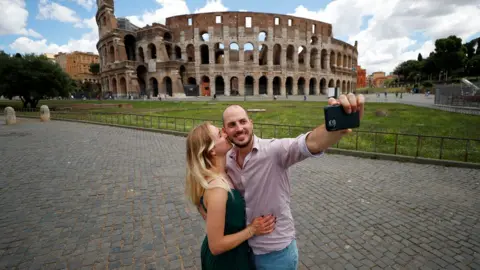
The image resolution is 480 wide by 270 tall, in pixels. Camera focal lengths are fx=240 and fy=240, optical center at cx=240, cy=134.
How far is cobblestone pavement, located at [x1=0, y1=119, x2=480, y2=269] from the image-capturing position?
323 centimetres

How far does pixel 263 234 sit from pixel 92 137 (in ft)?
40.7

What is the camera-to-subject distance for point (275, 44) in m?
47.8

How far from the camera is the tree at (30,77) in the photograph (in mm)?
24469

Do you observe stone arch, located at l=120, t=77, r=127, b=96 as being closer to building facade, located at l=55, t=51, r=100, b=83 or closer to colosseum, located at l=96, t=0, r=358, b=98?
colosseum, located at l=96, t=0, r=358, b=98

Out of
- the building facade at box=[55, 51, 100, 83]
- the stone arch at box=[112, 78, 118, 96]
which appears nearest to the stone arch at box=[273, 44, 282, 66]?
the stone arch at box=[112, 78, 118, 96]

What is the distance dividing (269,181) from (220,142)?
1.33 ft

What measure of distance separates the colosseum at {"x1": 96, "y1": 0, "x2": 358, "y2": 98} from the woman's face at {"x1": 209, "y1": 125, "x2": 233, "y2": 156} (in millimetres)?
41811

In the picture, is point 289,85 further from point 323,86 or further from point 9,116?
point 9,116

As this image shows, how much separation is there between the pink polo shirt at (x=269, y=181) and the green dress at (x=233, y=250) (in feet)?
0.26

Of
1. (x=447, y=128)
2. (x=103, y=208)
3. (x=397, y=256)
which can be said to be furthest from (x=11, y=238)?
(x=447, y=128)

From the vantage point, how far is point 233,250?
5.12 feet

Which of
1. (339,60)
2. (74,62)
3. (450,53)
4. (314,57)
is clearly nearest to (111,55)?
(314,57)

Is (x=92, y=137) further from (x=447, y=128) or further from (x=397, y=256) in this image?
(x=447, y=128)

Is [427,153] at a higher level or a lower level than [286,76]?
lower
